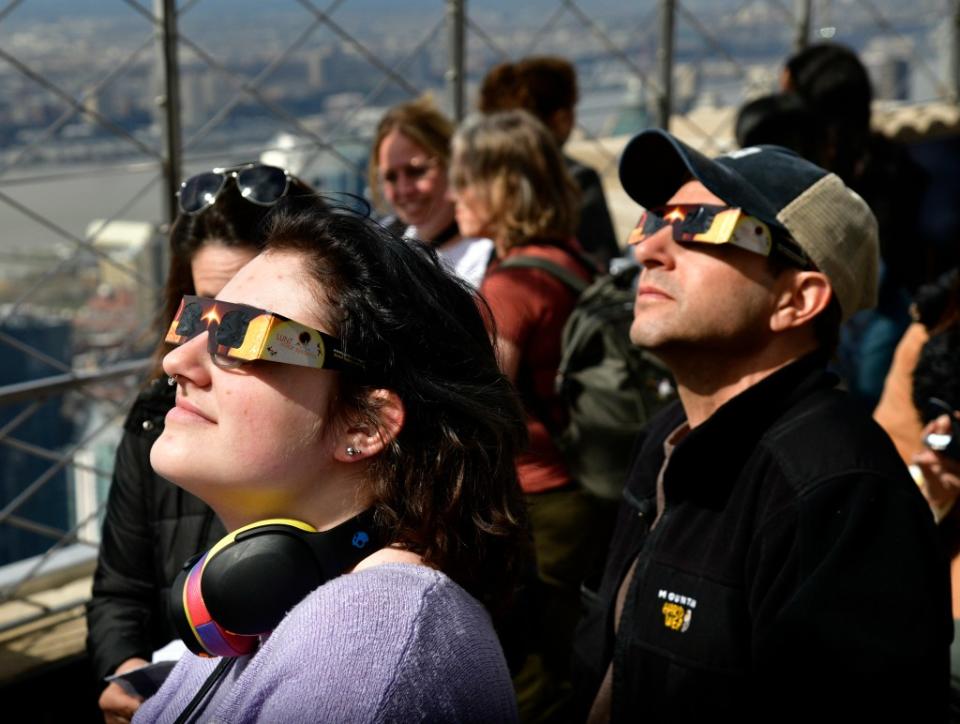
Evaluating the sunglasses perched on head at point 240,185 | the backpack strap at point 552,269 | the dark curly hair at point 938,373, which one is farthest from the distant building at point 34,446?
the dark curly hair at point 938,373

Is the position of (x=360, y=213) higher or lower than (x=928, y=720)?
higher

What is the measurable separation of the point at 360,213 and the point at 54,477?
221cm

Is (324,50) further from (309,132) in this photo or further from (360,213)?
(360,213)

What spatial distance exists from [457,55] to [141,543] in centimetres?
249

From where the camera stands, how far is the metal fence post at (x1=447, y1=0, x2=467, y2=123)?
13.3ft

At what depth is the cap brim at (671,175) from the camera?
1867 mm

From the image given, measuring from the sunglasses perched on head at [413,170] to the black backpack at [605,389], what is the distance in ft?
2.71

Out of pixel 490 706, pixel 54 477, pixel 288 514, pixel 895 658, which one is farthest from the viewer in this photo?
pixel 54 477

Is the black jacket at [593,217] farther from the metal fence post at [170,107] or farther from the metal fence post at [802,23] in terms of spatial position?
the metal fence post at [802,23]

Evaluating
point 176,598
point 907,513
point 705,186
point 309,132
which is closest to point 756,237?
point 705,186

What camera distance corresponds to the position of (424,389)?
139 centimetres

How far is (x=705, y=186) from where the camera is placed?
188cm

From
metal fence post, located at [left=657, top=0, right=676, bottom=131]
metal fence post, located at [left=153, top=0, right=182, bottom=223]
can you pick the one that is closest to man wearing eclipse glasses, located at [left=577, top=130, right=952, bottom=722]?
metal fence post, located at [left=153, top=0, right=182, bottom=223]

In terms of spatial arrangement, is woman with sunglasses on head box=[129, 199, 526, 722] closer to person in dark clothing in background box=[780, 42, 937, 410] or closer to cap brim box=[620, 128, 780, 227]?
cap brim box=[620, 128, 780, 227]
